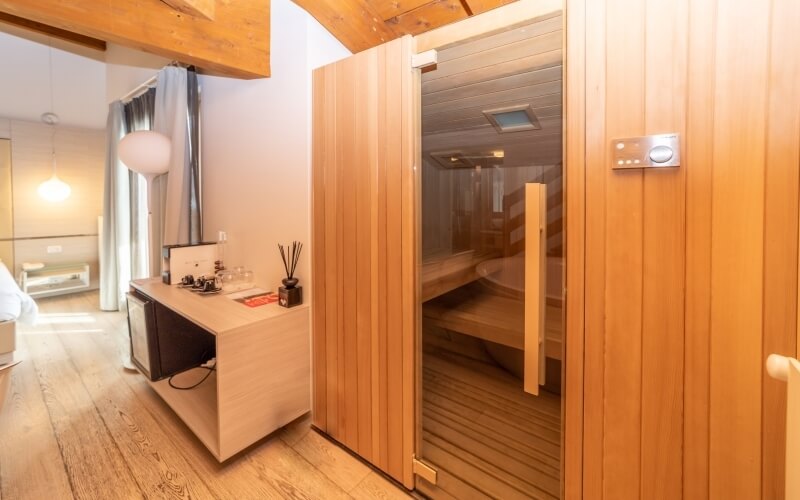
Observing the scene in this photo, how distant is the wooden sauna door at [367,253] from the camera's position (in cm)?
149

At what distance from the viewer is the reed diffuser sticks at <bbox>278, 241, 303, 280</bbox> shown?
196 centimetres

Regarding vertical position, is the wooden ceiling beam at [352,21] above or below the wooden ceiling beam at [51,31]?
below

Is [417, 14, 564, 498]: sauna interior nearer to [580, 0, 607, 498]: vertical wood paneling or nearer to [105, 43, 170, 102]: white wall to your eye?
[580, 0, 607, 498]: vertical wood paneling

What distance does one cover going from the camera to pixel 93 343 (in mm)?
3137

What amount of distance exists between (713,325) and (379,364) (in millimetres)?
1219

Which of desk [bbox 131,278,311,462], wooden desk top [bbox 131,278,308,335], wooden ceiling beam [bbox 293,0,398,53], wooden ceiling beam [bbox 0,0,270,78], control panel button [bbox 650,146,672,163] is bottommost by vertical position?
desk [bbox 131,278,311,462]

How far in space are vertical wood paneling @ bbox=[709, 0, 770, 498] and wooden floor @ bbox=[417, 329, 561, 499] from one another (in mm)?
538

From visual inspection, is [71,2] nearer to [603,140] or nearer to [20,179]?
[603,140]

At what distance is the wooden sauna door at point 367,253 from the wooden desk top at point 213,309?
0.91 feet

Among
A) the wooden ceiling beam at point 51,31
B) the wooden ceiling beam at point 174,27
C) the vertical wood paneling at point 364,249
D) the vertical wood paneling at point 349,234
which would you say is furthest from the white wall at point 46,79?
the vertical wood paneling at point 364,249

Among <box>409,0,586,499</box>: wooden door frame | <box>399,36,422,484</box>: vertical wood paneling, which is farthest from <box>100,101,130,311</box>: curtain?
<box>409,0,586,499</box>: wooden door frame

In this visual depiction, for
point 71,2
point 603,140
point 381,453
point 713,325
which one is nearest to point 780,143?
point 603,140

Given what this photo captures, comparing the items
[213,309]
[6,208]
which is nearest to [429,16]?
[213,309]

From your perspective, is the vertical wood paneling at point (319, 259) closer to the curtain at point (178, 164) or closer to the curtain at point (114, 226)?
the curtain at point (178, 164)
